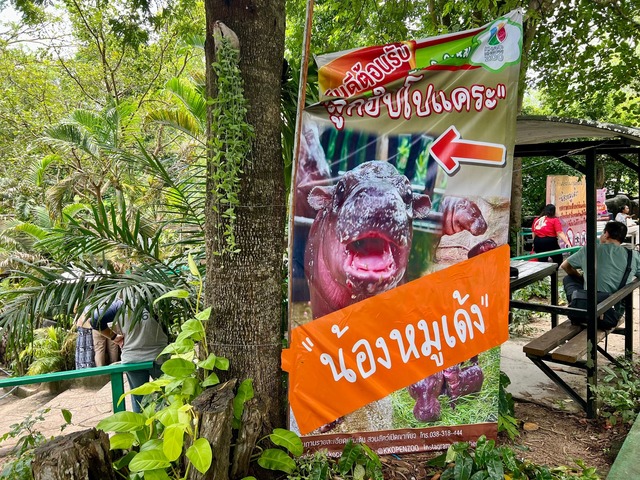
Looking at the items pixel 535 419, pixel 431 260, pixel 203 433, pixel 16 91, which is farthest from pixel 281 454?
pixel 16 91

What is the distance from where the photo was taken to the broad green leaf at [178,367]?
2.40 m

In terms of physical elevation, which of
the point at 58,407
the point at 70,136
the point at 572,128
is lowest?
the point at 58,407

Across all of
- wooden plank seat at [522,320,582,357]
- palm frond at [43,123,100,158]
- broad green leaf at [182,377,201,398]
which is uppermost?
palm frond at [43,123,100,158]

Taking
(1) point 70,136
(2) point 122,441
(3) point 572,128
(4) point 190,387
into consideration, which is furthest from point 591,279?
(1) point 70,136

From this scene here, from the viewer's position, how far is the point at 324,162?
2764 mm

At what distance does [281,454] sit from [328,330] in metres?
0.71

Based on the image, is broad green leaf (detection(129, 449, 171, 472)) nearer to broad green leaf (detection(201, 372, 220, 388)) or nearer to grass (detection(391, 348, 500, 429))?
broad green leaf (detection(201, 372, 220, 388))

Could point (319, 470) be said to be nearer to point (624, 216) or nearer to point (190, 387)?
point (190, 387)

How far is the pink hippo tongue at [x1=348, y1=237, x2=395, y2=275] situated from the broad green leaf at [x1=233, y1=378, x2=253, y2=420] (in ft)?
2.92

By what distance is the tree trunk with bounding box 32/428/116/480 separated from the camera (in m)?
2.07

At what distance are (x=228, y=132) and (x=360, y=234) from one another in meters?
0.96

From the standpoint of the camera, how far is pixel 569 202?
352 inches

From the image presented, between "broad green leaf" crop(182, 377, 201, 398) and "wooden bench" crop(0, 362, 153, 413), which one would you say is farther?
"wooden bench" crop(0, 362, 153, 413)

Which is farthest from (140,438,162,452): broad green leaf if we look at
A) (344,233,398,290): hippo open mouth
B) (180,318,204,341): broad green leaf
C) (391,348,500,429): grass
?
(391,348,500,429): grass
